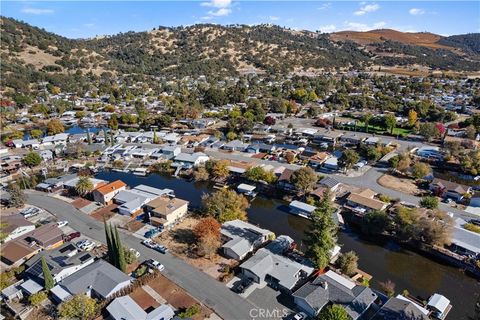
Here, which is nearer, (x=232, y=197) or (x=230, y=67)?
(x=232, y=197)

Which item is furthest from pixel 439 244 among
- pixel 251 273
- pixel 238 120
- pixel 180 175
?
pixel 238 120

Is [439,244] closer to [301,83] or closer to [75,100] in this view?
[301,83]

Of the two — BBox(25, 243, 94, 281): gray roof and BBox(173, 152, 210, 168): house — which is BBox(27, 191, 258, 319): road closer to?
BBox(25, 243, 94, 281): gray roof

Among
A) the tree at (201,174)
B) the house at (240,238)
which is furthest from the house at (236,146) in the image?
the house at (240,238)

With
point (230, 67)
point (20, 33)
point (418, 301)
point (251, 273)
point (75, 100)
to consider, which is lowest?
point (418, 301)

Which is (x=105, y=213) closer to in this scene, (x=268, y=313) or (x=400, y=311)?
(x=268, y=313)

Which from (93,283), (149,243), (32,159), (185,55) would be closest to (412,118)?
(149,243)
